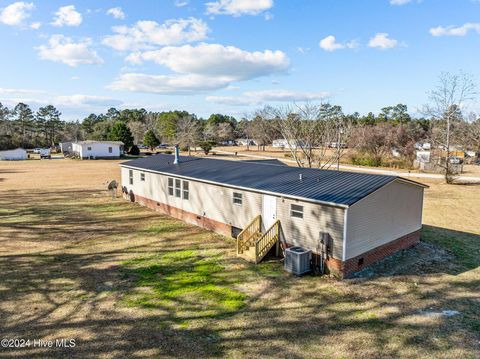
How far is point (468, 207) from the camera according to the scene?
80.2ft

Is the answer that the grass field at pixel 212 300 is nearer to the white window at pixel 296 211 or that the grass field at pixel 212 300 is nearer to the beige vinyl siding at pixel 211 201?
the beige vinyl siding at pixel 211 201

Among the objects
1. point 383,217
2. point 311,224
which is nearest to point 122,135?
point 311,224

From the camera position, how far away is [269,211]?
45.6ft

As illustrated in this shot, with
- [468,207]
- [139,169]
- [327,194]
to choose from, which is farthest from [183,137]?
[327,194]

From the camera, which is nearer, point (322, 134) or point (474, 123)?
point (322, 134)

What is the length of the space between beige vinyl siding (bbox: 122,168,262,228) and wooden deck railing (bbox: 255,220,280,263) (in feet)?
4.08

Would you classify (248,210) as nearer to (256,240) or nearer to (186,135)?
(256,240)

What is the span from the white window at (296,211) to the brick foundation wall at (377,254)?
237cm

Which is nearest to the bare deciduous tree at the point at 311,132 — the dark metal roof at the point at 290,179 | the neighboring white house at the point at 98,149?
the dark metal roof at the point at 290,179

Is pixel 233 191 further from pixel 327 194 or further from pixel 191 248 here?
pixel 327 194

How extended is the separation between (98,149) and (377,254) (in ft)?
198

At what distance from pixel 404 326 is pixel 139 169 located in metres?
19.0

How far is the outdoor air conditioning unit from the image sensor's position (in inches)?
462

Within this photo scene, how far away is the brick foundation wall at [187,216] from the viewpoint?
643 inches
